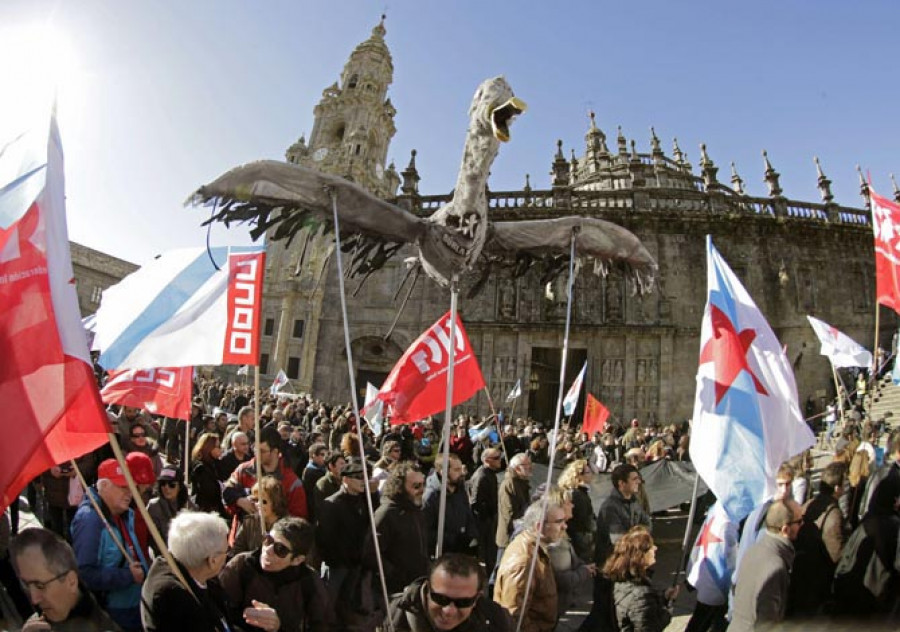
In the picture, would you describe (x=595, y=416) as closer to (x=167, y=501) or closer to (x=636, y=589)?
(x=636, y=589)

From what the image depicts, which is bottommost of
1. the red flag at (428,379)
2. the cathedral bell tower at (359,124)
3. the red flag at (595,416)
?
the red flag at (595,416)

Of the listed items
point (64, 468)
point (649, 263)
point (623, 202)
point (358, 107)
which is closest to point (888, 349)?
point (623, 202)

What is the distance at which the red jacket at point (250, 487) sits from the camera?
4.42 metres

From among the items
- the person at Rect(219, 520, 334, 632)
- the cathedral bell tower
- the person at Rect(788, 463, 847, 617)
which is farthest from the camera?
the cathedral bell tower

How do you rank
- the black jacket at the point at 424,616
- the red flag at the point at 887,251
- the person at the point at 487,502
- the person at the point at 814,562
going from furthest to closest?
1. the red flag at the point at 887,251
2. the person at the point at 487,502
3. the person at the point at 814,562
4. the black jacket at the point at 424,616

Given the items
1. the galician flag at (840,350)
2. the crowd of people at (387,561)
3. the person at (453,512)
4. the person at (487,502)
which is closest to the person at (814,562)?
the crowd of people at (387,561)

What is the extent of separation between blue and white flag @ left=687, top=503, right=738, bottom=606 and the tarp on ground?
12.8ft

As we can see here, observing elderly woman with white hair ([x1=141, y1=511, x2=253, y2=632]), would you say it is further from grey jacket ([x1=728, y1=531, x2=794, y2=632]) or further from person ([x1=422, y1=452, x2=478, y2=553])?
grey jacket ([x1=728, y1=531, x2=794, y2=632])

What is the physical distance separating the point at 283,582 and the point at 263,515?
33.6 inches

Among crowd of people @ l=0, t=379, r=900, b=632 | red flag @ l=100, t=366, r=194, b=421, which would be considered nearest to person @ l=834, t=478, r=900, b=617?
crowd of people @ l=0, t=379, r=900, b=632

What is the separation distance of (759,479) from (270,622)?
3163 mm

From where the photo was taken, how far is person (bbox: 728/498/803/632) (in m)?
3.04

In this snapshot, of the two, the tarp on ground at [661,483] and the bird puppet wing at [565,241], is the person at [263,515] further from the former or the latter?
the tarp on ground at [661,483]

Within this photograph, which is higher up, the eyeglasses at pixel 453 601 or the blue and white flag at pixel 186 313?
the blue and white flag at pixel 186 313
